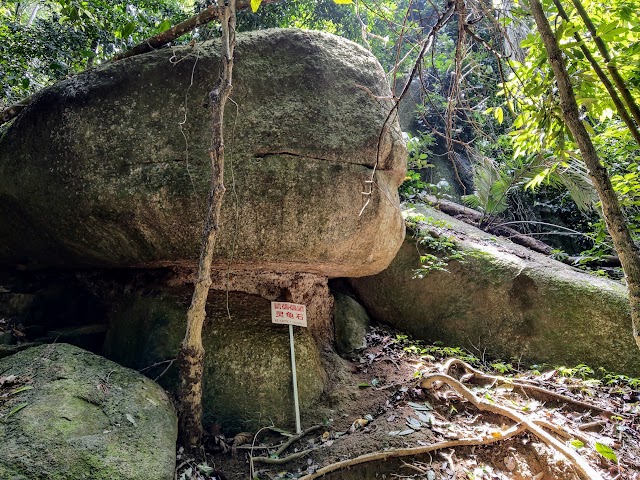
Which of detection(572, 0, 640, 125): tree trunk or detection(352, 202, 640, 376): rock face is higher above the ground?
detection(572, 0, 640, 125): tree trunk

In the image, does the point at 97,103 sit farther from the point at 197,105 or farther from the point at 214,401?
the point at 214,401

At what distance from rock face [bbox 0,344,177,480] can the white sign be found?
4.24 ft

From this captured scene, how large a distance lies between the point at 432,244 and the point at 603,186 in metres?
4.06

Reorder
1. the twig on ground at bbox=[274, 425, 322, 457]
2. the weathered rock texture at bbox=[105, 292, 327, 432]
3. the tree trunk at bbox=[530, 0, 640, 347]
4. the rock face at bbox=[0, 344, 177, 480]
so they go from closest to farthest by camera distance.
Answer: the tree trunk at bbox=[530, 0, 640, 347], the rock face at bbox=[0, 344, 177, 480], the twig on ground at bbox=[274, 425, 322, 457], the weathered rock texture at bbox=[105, 292, 327, 432]

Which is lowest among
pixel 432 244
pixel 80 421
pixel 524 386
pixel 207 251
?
pixel 524 386

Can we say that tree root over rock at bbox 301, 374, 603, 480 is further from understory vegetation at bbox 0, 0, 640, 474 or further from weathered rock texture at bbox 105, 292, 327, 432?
weathered rock texture at bbox 105, 292, 327, 432

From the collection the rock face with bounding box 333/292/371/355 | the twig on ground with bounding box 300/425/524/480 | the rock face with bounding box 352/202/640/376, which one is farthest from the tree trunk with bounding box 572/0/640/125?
the rock face with bounding box 333/292/371/355

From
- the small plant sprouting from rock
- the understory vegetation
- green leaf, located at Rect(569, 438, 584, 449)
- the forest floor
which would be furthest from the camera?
the small plant sprouting from rock

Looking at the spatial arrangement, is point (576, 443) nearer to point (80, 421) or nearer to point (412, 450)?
point (412, 450)

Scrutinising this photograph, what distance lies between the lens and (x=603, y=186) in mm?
1602

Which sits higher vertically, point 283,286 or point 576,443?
point 283,286

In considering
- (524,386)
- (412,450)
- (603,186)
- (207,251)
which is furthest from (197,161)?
(524,386)

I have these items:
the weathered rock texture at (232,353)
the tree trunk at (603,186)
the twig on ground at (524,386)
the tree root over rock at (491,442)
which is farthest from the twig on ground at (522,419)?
the tree trunk at (603,186)

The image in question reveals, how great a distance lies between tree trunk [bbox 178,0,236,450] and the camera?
2998 millimetres
